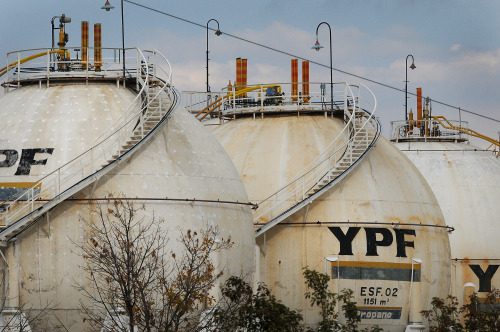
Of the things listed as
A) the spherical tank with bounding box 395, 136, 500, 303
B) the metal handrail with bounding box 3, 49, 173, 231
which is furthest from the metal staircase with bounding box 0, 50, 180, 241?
the spherical tank with bounding box 395, 136, 500, 303

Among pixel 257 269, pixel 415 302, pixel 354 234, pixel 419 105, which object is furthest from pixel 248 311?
pixel 419 105

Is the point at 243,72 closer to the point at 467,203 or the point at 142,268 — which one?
the point at 467,203

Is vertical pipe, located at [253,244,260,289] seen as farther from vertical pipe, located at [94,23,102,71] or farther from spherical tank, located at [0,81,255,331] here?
vertical pipe, located at [94,23,102,71]

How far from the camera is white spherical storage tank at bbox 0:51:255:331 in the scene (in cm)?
3719

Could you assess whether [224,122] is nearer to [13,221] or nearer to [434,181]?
[434,181]

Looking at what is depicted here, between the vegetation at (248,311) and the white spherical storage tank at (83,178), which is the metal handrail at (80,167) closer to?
the white spherical storage tank at (83,178)

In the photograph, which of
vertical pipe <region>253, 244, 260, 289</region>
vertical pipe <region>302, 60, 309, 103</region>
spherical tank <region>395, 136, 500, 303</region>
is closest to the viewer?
vertical pipe <region>253, 244, 260, 289</region>

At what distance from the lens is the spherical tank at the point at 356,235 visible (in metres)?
45.5

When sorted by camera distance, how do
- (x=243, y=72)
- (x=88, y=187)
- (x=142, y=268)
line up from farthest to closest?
(x=243, y=72), (x=88, y=187), (x=142, y=268)

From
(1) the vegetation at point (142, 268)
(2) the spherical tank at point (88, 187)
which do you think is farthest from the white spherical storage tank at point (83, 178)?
(1) the vegetation at point (142, 268)

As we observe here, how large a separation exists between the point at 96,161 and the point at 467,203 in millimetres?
25721

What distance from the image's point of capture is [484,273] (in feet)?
189

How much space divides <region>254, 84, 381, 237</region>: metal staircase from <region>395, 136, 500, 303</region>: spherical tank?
11.9m

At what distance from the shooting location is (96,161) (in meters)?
38.3
